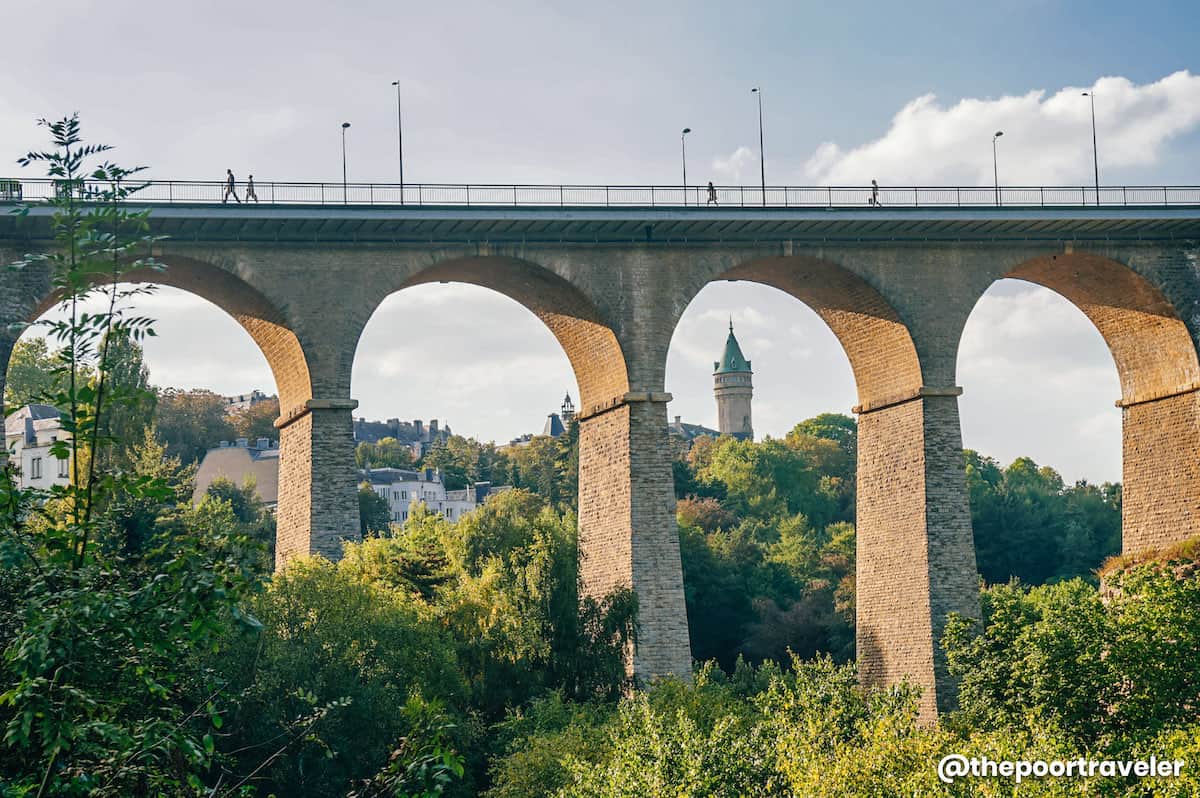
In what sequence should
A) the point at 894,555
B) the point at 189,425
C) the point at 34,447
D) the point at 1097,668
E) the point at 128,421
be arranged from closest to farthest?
the point at 1097,668 → the point at 894,555 → the point at 128,421 → the point at 34,447 → the point at 189,425

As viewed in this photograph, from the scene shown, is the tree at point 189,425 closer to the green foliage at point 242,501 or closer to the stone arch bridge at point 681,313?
the green foliage at point 242,501

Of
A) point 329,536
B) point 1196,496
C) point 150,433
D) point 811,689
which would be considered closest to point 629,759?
point 811,689

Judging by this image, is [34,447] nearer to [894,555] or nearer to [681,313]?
[681,313]

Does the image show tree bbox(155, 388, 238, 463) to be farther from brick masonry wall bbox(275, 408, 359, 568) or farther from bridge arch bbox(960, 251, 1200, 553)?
bridge arch bbox(960, 251, 1200, 553)

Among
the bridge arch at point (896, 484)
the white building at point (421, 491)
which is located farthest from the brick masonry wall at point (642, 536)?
the white building at point (421, 491)

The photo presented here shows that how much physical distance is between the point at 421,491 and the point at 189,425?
23308mm

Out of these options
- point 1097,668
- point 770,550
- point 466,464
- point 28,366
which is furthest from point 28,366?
point 1097,668

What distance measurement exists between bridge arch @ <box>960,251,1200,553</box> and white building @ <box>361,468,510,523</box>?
189 ft

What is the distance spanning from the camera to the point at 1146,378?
35.1 meters

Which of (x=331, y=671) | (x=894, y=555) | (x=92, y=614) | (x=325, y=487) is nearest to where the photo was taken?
(x=92, y=614)

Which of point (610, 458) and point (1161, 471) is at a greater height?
point (610, 458)

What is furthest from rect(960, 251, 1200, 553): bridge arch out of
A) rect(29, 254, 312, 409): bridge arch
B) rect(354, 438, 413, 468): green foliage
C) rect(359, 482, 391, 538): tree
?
rect(354, 438, 413, 468): green foliage

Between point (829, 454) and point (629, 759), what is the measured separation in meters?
61.8

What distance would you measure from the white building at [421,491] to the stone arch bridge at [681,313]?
58.2 meters
